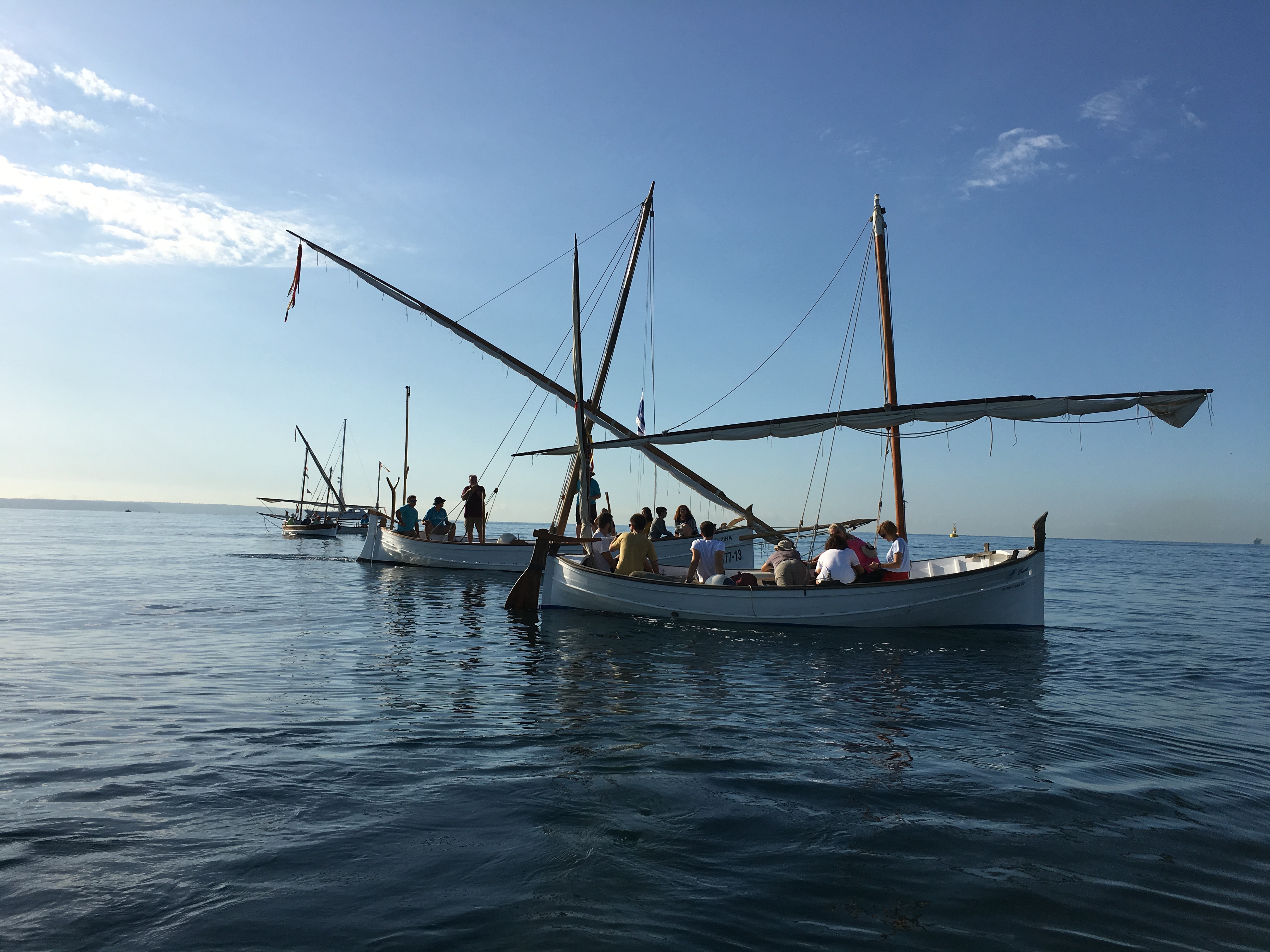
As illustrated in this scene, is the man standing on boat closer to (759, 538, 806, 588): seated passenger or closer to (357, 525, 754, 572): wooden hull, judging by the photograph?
(357, 525, 754, 572): wooden hull

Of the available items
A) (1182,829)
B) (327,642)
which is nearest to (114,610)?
(327,642)

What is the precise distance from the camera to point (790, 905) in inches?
148

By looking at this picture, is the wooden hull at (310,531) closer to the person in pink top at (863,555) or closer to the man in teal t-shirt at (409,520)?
the man in teal t-shirt at (409,520)

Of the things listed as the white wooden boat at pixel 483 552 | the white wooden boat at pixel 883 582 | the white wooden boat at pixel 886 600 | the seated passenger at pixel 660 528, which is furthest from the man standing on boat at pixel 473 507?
the white wooden boat at pixel 886 600

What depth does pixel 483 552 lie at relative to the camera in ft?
98.0

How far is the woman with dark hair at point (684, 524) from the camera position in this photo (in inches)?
977

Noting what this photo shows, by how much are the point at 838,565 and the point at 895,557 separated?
180 cm

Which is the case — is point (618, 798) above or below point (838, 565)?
below

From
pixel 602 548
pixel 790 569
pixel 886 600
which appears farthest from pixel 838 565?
pixel 602 548

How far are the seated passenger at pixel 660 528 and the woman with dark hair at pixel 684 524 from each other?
27 centimetres

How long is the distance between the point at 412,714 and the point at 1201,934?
6.38 m

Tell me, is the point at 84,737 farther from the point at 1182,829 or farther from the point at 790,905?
the point at 1182,829

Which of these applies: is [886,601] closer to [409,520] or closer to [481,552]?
[481,552]

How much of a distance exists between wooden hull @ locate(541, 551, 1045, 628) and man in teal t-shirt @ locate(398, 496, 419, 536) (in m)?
19.1
